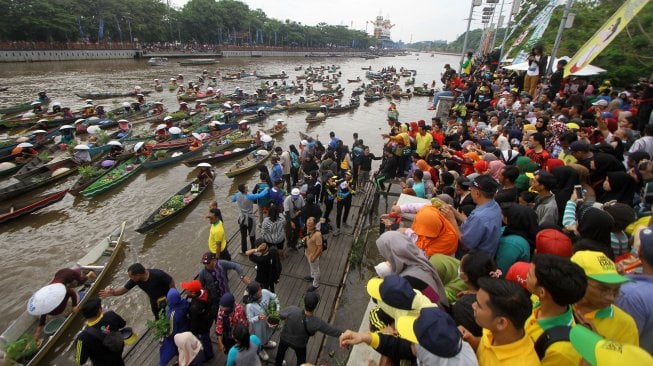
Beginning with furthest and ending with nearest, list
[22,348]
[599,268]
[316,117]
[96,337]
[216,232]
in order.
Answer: [316,117] → [216,232] → [22,348] → [96,337] → [599,268]

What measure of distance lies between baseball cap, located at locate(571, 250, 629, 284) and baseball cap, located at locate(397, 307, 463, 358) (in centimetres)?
131

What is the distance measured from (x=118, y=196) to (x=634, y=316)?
58.2 ft

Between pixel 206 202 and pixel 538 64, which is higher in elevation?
pixel 538 64

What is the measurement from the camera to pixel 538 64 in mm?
15633

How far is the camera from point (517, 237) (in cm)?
457

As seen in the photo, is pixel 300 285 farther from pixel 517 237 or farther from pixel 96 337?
pixel 517 237

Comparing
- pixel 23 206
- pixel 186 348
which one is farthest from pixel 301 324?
pixel 23 206

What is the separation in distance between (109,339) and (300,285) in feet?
14.0

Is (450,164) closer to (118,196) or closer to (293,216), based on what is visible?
(293,216)

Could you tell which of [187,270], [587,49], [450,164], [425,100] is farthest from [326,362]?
[425,100]

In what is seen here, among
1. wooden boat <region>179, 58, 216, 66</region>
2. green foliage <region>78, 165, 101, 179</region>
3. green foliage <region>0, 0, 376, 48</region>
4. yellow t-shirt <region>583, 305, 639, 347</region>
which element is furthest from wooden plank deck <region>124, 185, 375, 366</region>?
wooden boat <region>179, 58, 216, 66</region>

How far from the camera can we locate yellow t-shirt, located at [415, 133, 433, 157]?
34.7ft

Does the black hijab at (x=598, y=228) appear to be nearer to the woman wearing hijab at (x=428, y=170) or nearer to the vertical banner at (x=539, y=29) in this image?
the woman wearing hijab at (x=428, y=170)

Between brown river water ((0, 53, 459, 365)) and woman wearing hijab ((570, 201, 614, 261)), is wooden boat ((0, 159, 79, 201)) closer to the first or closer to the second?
brown river water ((0, 53, 459, 365))
